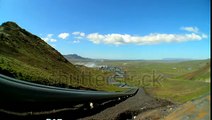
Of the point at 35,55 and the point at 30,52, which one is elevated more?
the point at 30,52

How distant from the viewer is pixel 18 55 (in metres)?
122

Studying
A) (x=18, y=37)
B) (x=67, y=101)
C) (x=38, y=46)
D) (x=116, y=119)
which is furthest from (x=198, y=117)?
(x=38, y=46)

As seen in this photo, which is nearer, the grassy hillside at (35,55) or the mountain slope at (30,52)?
the grassy hillside at (35,55)

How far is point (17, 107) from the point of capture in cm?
338

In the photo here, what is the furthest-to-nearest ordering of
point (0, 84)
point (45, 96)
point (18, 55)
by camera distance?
point (18, 55) → point (45, 96) → point (0, 84)

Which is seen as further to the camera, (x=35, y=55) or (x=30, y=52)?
(x=35, y=55)

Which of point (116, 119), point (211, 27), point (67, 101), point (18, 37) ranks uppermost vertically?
point (18, 37)

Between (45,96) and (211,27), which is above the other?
(211,27)

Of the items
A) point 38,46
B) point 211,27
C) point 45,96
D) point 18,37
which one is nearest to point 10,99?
point 45,96

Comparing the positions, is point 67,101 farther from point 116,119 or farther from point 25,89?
point 116,119

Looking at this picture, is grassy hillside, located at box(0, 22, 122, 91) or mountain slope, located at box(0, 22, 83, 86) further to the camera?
mountain slope, located at box(0, 22, 83, 86)

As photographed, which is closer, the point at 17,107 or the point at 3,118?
the point at 3,118

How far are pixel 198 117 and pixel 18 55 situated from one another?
12465cm

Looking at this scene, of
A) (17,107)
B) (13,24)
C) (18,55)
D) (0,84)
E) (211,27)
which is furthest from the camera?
(13,24)
